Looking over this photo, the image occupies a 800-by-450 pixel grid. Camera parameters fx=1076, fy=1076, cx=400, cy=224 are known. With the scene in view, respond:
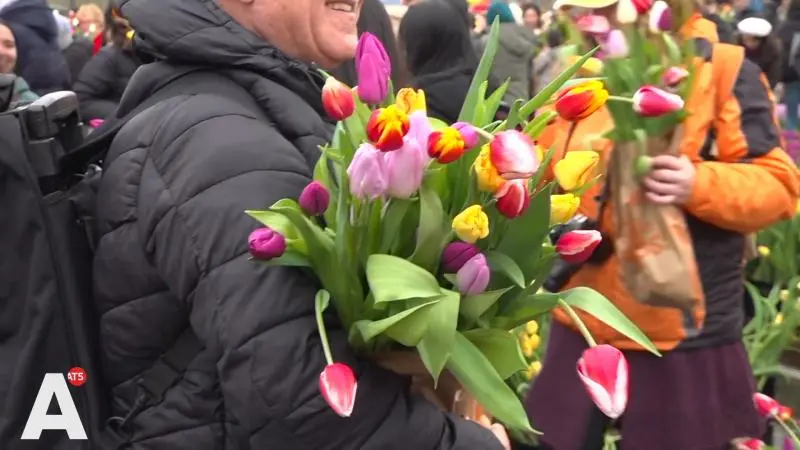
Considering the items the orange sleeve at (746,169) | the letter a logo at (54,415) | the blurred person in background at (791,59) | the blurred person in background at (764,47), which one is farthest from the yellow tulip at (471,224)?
the blurred person in background at (791,59)

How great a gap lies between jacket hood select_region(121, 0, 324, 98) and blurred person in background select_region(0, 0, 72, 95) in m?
3.09

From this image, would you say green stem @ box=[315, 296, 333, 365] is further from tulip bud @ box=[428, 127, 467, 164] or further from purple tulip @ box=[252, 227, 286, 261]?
tulip bud @ box=[428, 127, 467, 164]

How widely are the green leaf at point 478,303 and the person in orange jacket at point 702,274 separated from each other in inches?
39.8

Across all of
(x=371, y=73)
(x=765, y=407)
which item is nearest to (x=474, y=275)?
(x=371, y=73)

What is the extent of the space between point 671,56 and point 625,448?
2.76ft

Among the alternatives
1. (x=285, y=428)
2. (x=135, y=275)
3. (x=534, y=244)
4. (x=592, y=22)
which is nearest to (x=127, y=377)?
(x=135, y=275)

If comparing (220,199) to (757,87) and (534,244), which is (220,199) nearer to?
(534,244)

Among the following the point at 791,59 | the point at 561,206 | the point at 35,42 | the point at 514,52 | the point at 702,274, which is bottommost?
the point at 791,59

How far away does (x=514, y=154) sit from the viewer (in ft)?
3.62

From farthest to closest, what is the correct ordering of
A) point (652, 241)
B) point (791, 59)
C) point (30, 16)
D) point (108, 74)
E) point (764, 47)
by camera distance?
point (791, 59)
point (764, 47)
point (108, 74)
point (30, 16)
point (652, 241)

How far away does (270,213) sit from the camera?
1.17 meters

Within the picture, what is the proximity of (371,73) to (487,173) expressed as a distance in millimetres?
165

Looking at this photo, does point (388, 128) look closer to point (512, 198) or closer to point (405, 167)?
point (405, 167)

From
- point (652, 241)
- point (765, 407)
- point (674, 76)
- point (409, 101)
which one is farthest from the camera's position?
point (765, 407)
